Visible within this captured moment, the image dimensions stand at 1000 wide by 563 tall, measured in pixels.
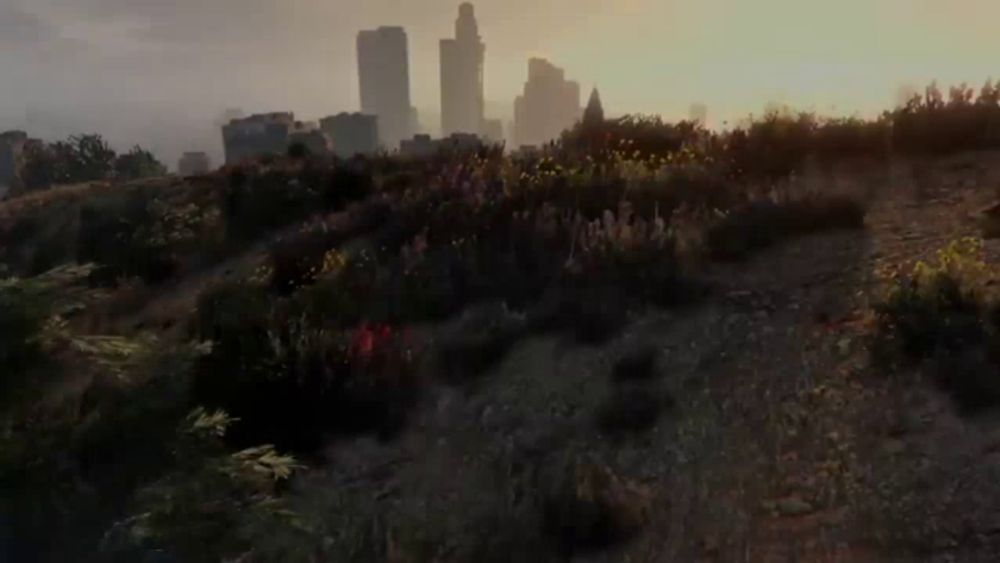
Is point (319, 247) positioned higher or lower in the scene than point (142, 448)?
higher

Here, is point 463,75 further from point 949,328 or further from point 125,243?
point 949,328

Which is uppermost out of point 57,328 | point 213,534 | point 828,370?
point 57,328

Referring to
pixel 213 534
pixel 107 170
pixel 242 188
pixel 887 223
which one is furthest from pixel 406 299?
pixel 107 170

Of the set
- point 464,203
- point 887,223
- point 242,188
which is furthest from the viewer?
point 242,188

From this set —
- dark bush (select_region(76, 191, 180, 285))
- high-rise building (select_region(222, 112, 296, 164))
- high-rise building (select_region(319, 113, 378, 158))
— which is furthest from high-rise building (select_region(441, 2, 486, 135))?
dark bush (select_region(76, 191, 180, 285))

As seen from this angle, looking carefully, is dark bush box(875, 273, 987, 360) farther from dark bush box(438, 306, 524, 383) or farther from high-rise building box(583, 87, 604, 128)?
high-rise building box(583, 87, 604, 128)

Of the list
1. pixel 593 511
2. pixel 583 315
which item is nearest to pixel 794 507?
pixel 593 511

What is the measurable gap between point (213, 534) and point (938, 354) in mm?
3635

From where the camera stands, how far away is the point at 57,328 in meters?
5.02

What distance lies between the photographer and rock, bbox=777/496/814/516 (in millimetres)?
4047

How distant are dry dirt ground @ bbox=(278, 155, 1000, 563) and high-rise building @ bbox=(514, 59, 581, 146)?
3092 inches

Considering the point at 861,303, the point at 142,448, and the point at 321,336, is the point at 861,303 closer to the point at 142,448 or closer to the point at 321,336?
the point at 321,336

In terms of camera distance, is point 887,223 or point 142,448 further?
point 887,223

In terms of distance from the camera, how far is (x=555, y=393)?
541 cm
